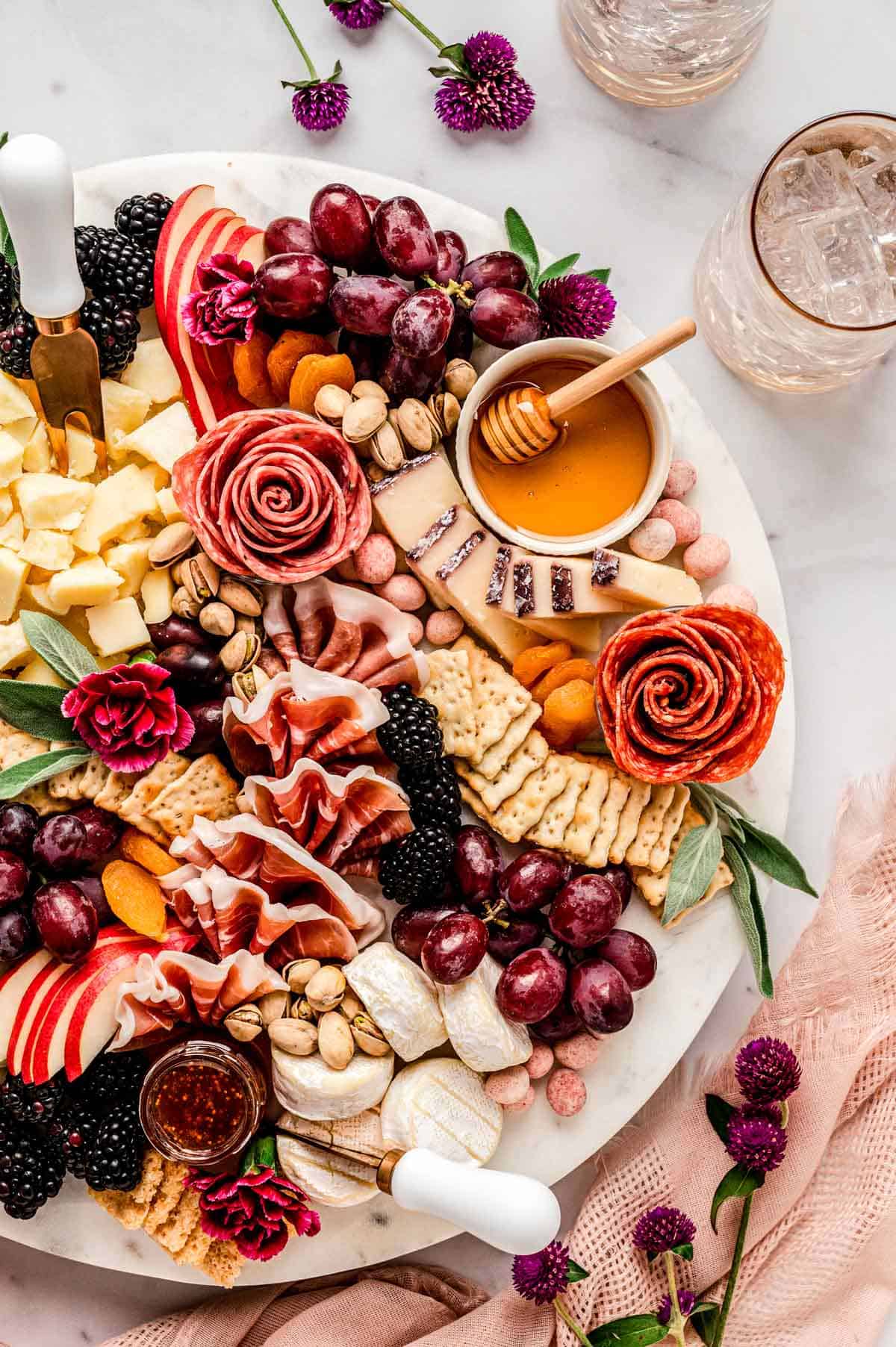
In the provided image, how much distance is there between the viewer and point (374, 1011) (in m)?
1.46

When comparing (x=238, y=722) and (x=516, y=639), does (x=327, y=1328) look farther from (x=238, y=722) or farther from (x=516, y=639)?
(x=516, y=639)

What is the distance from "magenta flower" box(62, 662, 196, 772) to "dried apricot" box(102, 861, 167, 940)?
0.51ft

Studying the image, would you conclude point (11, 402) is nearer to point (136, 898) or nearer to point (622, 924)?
point (136, 898)

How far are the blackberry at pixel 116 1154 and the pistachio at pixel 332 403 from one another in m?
0.93

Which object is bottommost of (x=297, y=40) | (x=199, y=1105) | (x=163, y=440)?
(x=199, y=1105)

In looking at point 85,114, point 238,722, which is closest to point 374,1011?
point 238,722

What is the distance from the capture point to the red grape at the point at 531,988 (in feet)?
4.81

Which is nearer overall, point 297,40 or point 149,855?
point 149,855

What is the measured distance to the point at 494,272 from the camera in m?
1.54

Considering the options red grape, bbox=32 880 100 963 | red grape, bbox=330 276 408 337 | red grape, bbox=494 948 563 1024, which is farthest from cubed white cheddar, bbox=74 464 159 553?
red grape, bbox=494 948 563 1024

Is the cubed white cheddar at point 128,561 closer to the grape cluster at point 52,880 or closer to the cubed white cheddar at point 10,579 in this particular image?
the cubed white cheddar at point 10,579

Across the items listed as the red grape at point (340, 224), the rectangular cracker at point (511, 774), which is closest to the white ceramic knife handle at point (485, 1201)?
the rectangular cracker at point (511, 774)

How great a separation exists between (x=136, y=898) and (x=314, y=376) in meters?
0.71

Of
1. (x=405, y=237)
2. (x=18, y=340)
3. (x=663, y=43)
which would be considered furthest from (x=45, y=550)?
(x=663, y=43)
